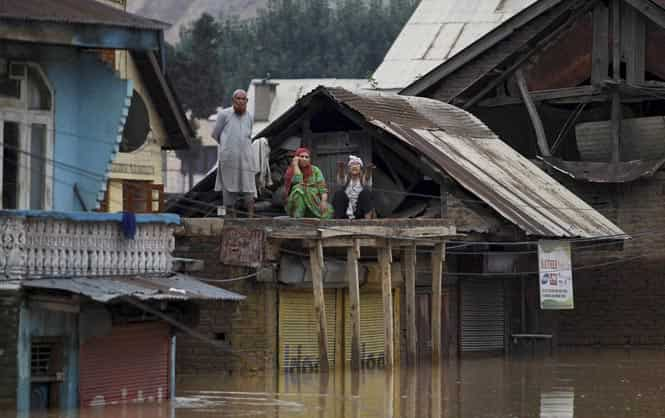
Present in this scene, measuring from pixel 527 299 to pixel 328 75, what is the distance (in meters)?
47.1

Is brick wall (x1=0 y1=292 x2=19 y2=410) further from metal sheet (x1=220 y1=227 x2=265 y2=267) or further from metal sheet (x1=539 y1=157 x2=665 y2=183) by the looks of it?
metal sheet (x1=539 y1=157 x2=665 y2=183)

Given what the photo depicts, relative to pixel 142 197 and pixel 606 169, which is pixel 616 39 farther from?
pixel 142 197

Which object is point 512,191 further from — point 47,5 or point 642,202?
point 47,5

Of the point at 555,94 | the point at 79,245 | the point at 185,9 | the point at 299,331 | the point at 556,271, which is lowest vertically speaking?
the point at 299,331

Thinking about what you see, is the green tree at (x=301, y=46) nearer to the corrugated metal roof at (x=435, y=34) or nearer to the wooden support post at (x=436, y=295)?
the corrugated metal roof at (x=435, y=34)

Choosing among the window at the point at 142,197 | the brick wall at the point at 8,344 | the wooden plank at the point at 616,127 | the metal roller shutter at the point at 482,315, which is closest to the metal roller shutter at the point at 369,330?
the metal roller shutter at the point at 482,315

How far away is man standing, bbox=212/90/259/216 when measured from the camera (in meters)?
27.1

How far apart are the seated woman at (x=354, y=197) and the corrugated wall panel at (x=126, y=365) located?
7.32 meters

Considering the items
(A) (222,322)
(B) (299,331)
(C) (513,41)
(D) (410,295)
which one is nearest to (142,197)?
(A) (222,322)

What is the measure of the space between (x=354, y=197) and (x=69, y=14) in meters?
9.64

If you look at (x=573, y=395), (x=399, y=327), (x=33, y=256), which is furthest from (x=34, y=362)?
(x=399, y=327)

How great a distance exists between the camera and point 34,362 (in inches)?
835

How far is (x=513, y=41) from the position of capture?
35.6m

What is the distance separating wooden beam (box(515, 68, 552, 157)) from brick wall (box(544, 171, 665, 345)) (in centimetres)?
102
